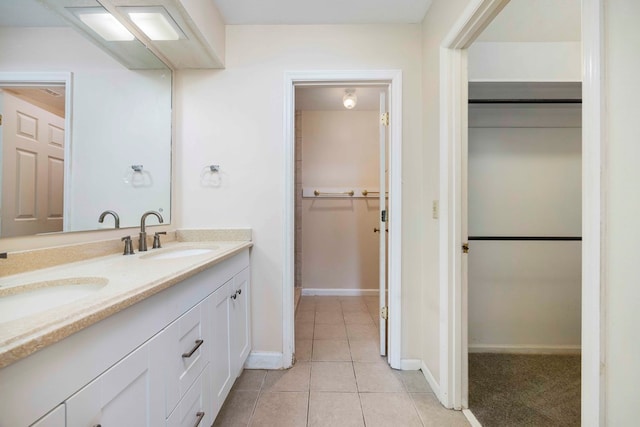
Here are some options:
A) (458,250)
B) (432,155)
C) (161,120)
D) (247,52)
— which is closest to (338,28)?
(247,52)

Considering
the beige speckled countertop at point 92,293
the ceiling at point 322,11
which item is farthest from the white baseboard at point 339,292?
the ceiling at point 322,11

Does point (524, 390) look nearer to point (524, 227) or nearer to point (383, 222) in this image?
point (524, 227)

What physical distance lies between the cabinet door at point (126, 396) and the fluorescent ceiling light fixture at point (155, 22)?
151cm

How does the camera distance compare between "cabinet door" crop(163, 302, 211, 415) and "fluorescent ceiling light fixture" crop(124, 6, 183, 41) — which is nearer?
"cabinet door" crop(163, 302, 211, 415)

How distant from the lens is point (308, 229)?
3158 millimetres

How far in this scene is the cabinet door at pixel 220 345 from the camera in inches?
44.9

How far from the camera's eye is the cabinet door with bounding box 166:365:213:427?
0.87 metres

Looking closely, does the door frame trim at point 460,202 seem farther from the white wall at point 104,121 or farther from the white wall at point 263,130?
the white wall at point 104,121

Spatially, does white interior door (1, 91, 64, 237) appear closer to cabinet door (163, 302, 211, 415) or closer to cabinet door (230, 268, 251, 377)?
cabinet door (163, 302, 211, 415)

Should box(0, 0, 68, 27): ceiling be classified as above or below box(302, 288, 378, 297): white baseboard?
above

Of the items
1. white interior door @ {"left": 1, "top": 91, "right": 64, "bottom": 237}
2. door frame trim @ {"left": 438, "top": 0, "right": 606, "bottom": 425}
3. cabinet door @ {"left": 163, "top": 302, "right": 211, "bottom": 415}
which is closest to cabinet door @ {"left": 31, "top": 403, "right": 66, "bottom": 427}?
cabinet door @ {"left": 163, "top": 302, "right": 211, "bottom": 415}

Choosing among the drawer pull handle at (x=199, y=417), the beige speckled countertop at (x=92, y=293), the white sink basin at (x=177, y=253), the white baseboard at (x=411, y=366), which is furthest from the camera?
the white baseboard at (x=411, y=366)

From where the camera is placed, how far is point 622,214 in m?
0.60

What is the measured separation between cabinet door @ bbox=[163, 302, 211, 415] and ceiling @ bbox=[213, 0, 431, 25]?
1.76m
